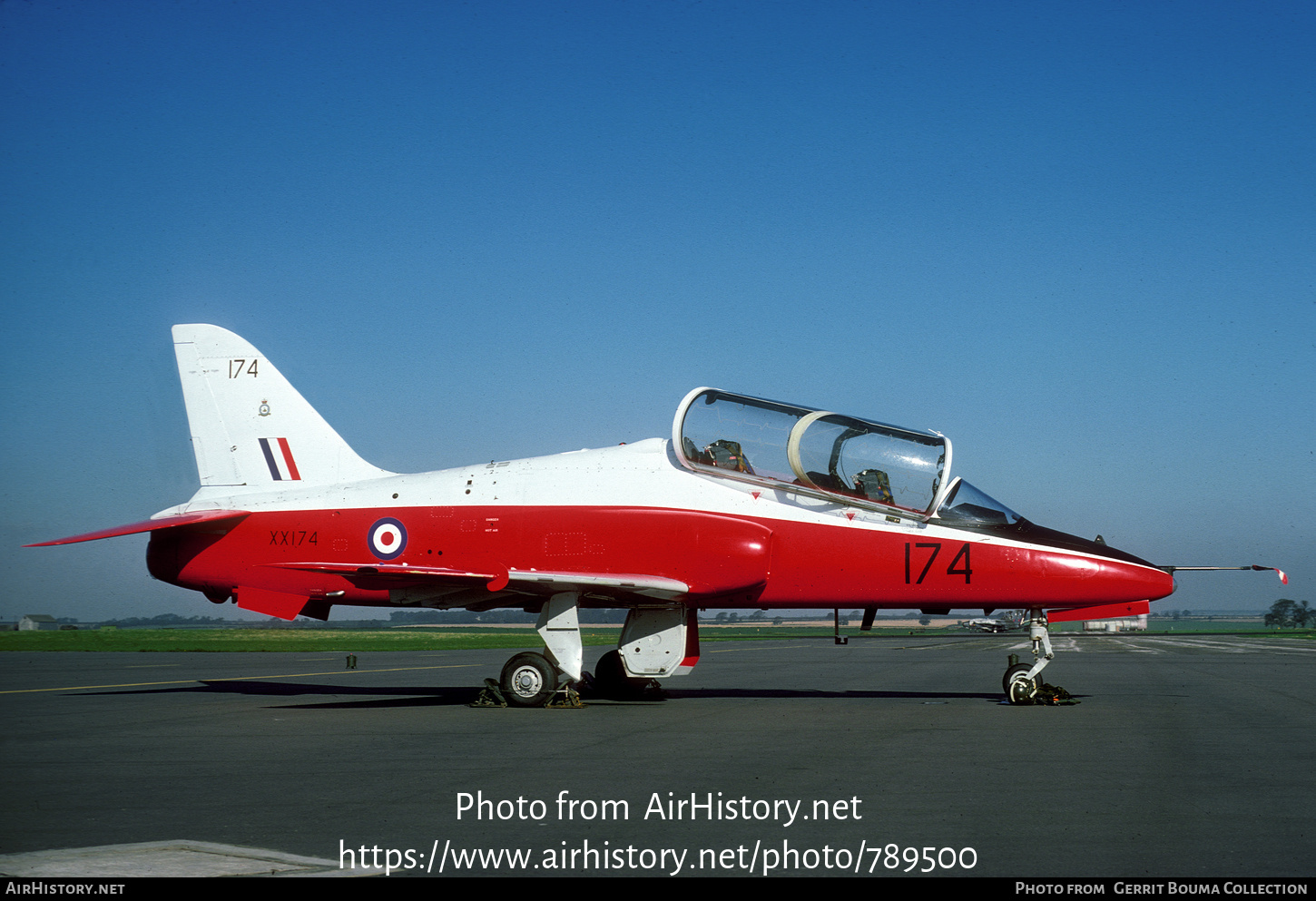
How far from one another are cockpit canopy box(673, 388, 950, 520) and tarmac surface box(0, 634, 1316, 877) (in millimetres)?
2920

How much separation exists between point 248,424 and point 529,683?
22.3ft

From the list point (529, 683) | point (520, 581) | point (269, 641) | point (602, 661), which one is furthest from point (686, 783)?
point (269, 641)

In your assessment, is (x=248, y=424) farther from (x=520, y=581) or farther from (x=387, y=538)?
(x=520, y=581)

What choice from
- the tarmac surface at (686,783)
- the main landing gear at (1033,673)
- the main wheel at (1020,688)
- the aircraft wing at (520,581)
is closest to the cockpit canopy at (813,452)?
the aircraft wing at (520,581)

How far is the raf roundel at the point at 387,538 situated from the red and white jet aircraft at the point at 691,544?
0.03 metres

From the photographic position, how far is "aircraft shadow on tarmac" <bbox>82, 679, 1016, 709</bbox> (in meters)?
15.6

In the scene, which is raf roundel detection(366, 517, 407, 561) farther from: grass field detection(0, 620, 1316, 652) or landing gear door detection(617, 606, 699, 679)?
grass field detection(0, 620, 1316, 652)

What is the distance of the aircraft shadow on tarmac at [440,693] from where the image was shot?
1562 centimetres

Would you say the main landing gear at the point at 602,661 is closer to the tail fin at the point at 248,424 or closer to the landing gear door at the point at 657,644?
the landing gear door at the point at 657,644

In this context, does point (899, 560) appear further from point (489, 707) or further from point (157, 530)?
point (157, 530)

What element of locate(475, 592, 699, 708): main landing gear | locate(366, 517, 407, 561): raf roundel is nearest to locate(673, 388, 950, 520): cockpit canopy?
locate(475, 592, 699, 708): main landing gear

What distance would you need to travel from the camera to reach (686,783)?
787 centimetres

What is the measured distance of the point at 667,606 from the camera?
15.1 meters

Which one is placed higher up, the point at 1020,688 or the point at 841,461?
the point at 841,461
